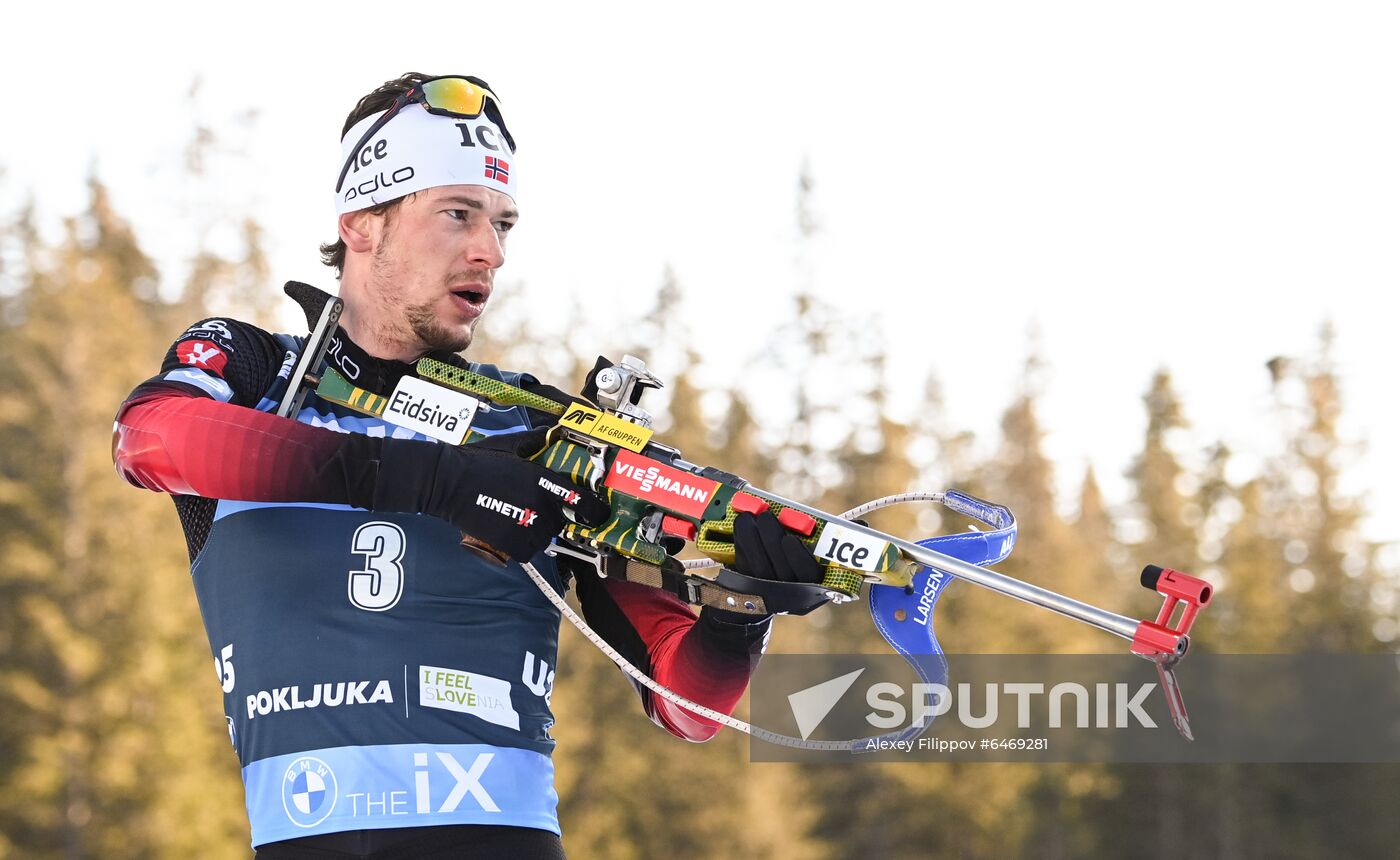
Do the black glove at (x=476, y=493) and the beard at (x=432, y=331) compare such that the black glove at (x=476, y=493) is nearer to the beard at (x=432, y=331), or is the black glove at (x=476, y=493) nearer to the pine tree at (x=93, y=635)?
the beard at (x=432, y=331)

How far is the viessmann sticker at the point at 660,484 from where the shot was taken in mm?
3891

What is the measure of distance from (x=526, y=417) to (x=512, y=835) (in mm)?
1201

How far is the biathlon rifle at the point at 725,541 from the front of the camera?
350 cm

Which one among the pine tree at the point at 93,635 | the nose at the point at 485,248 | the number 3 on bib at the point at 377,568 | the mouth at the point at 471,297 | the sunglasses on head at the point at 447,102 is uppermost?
the pine tree at the point at 93,635

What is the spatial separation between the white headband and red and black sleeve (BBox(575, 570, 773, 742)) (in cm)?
122

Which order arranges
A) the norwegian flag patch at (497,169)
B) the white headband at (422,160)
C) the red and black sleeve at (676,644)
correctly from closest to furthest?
1. the red and black sleeve at (676,644)
2. the white headband at (422,160)
3. the norwegian flag patch at (497,169)

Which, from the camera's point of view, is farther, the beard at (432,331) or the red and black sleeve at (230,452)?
the beard at (432,331)

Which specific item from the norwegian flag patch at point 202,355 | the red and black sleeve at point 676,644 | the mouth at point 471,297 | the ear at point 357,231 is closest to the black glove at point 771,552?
the red and black sleeve at point 676,644

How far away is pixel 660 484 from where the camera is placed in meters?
3.94

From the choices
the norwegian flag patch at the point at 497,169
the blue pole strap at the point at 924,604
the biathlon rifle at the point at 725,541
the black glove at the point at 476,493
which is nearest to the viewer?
the biathlon rifle at the point at 725,541

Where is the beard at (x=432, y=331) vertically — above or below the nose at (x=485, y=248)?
below

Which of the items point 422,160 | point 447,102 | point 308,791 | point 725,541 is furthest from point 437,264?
point 308,791

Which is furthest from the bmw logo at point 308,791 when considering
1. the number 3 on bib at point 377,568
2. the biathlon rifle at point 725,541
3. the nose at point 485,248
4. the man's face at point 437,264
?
the nose at point 485,248

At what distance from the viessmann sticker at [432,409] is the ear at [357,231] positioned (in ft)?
1.69
